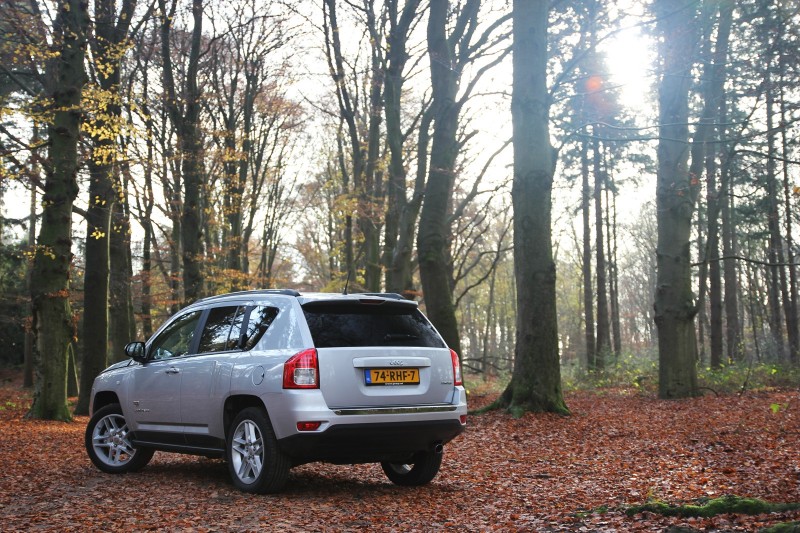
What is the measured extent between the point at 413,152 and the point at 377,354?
75.2 ft

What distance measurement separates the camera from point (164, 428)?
8203 millimetres

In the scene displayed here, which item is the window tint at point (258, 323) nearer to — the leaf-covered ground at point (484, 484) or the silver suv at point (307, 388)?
the silver suv at point (307, 388)

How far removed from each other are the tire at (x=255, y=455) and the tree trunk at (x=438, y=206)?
9966mm

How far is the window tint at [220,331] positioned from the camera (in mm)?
7659

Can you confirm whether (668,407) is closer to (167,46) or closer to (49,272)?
(49,272)

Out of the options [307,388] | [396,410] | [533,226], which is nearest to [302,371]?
[307,388]

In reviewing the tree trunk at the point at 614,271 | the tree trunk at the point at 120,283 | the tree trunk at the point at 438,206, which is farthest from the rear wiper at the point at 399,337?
the tree trunk at the point at 614,271

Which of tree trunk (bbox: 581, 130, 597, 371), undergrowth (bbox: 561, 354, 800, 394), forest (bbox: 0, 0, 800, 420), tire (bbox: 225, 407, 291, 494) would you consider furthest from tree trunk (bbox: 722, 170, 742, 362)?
tire (bbox: 225, 407, 291, 494)

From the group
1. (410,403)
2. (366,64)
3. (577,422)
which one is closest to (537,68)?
(577,422)

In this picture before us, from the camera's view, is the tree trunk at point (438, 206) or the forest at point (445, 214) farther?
the tree trunk at point (438, 206)

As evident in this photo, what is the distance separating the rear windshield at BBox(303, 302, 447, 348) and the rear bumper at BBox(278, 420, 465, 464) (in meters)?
0.77

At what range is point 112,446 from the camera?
29.1 feet

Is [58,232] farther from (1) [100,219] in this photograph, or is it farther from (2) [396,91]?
(2) [396,91]

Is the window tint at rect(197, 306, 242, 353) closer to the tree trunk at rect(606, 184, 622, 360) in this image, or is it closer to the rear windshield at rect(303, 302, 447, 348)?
the rear windshield at rect(303, 302, 447, 348)
